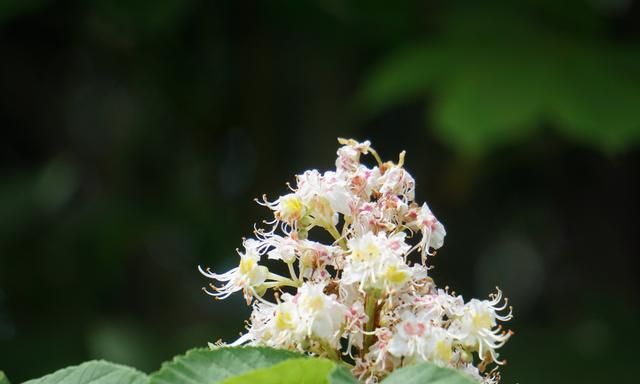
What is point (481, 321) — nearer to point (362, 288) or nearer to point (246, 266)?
point (362, 288)

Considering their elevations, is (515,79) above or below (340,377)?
above

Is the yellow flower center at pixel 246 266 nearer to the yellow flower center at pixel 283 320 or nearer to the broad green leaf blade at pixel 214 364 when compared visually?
the yellow flower center at pixel 283 320

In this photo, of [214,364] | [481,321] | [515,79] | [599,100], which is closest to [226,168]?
[515,79]

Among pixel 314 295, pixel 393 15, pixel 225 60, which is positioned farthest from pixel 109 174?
pixel 314 295

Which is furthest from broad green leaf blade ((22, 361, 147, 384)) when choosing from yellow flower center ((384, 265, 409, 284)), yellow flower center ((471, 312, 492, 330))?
yellow flower center ((471, 312, 492, 330))

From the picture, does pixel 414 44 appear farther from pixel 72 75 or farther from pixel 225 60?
pixel 72 75

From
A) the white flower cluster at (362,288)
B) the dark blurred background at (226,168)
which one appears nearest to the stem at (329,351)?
the white flower cluster at (362,288)

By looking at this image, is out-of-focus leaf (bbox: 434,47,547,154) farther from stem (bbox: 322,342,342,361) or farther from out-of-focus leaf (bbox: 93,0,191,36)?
stem (bbox: 322,342,342,361)
